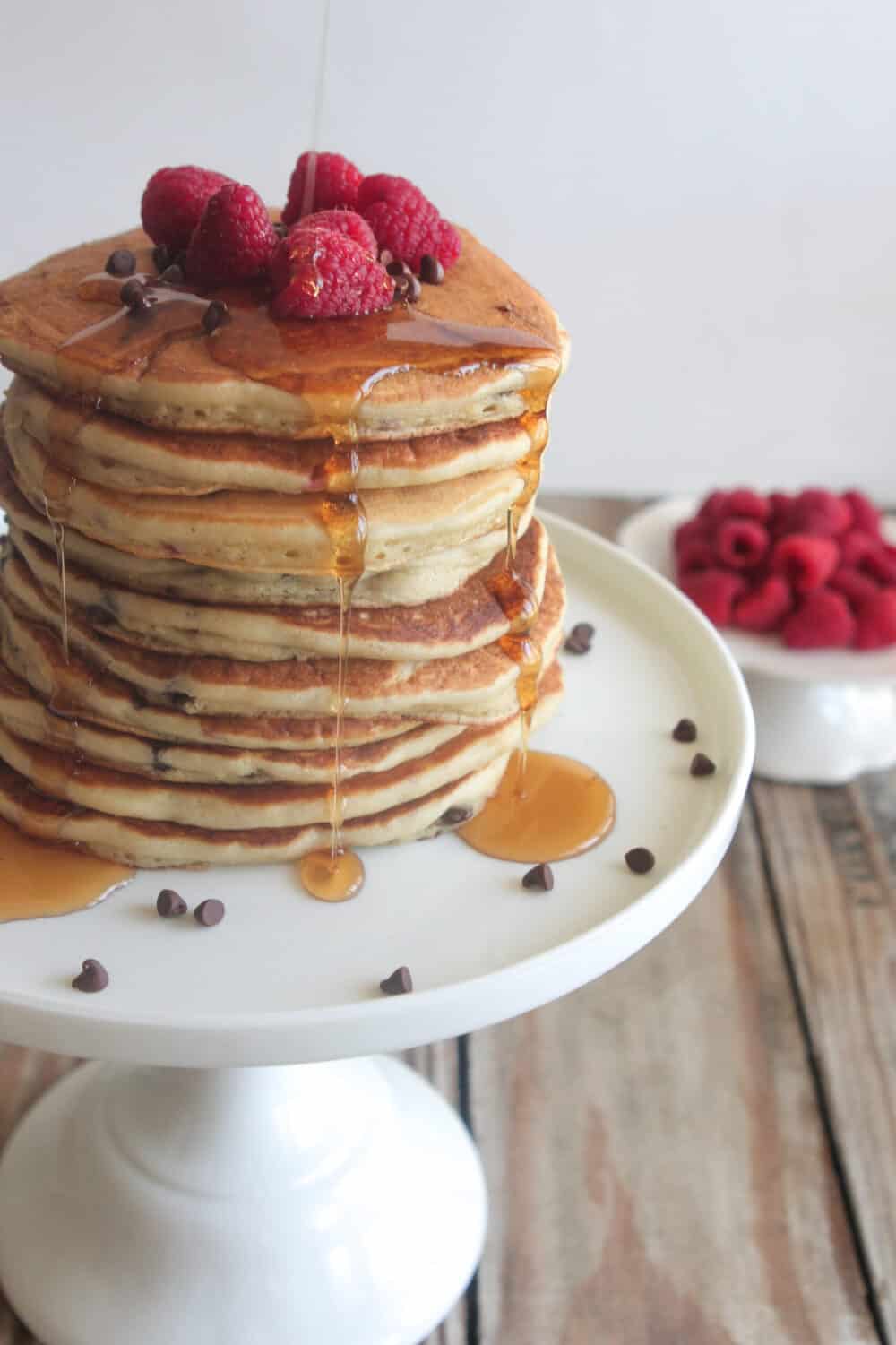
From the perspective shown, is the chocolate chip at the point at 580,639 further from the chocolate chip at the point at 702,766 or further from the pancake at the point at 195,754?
the pancake at the point at 195,754

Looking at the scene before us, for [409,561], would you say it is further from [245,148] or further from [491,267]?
[245,148]

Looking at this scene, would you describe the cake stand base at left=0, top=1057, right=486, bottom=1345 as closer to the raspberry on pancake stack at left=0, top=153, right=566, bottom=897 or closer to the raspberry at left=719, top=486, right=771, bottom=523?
the raspberry on pancake stack at left=0, top=153, right=566, bottom=897

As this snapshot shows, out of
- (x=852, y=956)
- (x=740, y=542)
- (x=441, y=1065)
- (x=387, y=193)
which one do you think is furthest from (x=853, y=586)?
(x=387, y=193)

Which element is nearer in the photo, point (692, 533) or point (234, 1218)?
point (234, 1218)

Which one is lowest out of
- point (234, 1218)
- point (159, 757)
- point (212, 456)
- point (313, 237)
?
point (234, 1218)

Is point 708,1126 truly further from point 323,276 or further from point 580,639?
point 323,276

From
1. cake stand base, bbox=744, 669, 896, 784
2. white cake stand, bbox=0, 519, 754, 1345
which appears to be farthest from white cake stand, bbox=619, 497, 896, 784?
white cake stand, bbox=0, 519, 754, 1345

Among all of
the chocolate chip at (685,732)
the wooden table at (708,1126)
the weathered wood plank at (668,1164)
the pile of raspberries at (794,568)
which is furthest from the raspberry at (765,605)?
the chocolate chip at (685,732)
